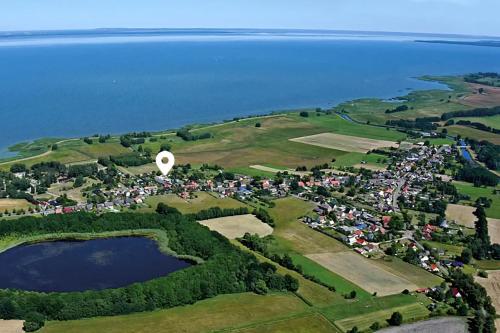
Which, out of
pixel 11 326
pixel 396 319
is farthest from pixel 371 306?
pixel 11 326

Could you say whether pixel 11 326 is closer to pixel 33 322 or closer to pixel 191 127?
pixel 33 322

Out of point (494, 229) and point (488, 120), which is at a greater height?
point (488, 120)

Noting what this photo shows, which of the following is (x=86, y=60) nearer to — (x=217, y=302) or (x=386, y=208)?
(x=386, y=208)

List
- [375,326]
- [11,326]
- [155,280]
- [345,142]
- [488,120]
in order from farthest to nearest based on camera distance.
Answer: [488,120], [345,142], [155,280], [375,326], [11,326]

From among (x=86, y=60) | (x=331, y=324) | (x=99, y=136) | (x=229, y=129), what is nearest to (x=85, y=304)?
(x=331, y=324)

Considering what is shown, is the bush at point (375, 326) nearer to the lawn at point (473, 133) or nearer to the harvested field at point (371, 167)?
the harvested field at point (371, 167)

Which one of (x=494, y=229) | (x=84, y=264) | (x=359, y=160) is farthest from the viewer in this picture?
(x=359, y=160)

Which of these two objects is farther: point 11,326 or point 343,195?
point 343,195

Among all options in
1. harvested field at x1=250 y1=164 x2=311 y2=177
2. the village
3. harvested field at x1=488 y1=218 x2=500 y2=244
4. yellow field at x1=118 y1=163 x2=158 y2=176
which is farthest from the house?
yellow field at x1=118 y1=163 x2=158 y2=176
